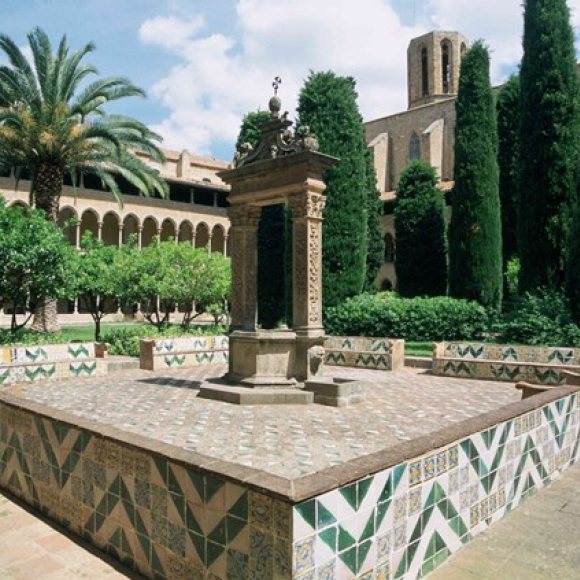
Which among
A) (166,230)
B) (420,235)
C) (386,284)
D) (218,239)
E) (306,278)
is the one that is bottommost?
(306,278)

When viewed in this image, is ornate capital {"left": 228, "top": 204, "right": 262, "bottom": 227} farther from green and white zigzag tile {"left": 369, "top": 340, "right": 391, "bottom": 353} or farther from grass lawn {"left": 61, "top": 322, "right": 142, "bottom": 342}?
grass lawn {"left": 61, "top": 322, "right": 142, "bottom": 342}

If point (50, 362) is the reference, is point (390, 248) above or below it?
above

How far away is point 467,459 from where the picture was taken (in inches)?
149

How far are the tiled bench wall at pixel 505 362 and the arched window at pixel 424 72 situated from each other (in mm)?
46146

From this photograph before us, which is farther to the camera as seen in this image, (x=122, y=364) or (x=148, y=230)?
(x=148, y=230)

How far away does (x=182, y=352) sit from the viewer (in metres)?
13.5

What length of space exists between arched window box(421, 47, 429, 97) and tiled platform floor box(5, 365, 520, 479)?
4755cm

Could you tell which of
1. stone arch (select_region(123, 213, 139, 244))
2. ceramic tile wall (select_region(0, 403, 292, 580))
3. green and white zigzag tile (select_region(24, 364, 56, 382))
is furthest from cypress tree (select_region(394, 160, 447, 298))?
ceramic tile wall (select_region(0, 403, 292, 580))

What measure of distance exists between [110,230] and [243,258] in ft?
108

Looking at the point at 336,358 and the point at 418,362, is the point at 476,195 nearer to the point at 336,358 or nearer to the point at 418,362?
the point at 418,362

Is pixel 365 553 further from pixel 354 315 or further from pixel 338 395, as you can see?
pixel 354 315

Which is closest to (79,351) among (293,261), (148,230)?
(293,261)

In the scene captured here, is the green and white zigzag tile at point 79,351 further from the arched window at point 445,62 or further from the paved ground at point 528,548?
the arched window at point 445,62

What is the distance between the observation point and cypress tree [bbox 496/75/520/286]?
25.9 meters
